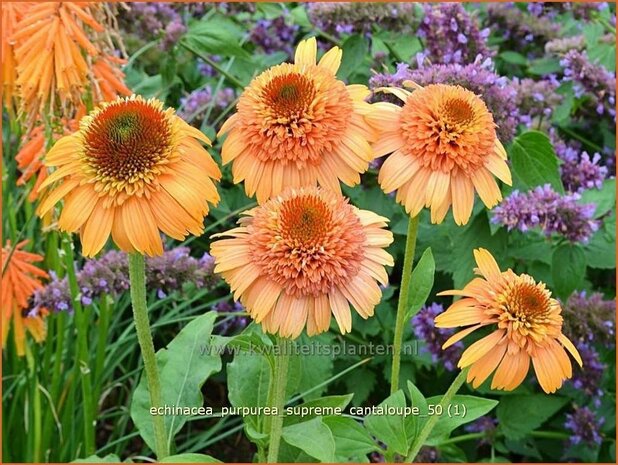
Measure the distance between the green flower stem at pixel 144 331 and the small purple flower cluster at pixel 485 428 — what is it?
828mm

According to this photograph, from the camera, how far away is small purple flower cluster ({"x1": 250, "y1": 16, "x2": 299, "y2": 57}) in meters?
2.06

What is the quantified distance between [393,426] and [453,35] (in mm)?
919

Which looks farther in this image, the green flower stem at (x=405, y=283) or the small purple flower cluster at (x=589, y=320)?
the small purple flower cluster at (x=589, y=320)

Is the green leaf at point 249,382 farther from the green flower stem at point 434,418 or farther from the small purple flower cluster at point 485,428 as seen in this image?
the small purple flower cluster at point 485,428

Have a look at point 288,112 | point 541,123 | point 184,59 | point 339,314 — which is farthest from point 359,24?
point 339,314

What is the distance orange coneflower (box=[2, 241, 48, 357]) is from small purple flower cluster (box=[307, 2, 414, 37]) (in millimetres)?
731

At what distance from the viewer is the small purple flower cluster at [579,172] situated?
1.60 meters

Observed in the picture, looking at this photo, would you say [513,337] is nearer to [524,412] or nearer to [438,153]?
[438,153]

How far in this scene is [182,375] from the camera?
3.73 feet

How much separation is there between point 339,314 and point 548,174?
68 cm

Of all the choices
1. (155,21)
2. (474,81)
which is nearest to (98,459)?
(474,81)

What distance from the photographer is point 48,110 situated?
1425 millimetres

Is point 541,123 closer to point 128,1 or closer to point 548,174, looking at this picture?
point 548,174

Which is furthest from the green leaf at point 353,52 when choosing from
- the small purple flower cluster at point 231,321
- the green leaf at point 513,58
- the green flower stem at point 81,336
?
the green flower stem at point 81,336
